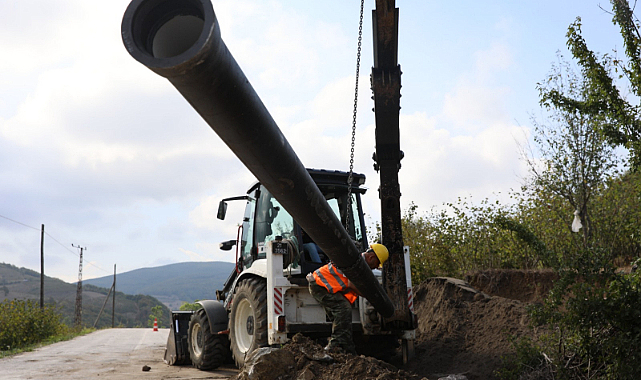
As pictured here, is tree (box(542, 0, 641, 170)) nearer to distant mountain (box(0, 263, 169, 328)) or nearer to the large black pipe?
the large black pipe

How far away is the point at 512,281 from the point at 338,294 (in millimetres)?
7461

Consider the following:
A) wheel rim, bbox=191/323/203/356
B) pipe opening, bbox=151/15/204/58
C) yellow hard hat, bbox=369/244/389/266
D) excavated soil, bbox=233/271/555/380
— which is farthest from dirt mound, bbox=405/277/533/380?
pipe opening, bbox=151/15/204/58

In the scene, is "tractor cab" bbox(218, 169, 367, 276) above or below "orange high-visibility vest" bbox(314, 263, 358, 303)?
above

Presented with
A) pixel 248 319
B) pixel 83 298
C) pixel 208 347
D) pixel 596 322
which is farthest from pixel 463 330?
pixel 83 298

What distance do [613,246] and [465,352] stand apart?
23.4 feet

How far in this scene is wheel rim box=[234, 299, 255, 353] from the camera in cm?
802

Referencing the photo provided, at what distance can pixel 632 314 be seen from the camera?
17.7ft

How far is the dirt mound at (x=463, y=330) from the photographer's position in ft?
26.0

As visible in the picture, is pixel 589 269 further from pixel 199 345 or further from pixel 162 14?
pixel 199 345

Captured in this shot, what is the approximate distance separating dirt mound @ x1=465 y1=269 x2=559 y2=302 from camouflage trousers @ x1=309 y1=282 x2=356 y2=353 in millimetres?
7001

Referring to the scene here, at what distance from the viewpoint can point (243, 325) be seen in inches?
327

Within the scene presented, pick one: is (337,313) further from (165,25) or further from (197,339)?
(165,25)

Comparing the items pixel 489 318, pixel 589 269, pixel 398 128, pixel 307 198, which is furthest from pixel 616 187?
pixel 307 198

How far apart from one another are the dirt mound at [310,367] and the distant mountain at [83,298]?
9608 cm
